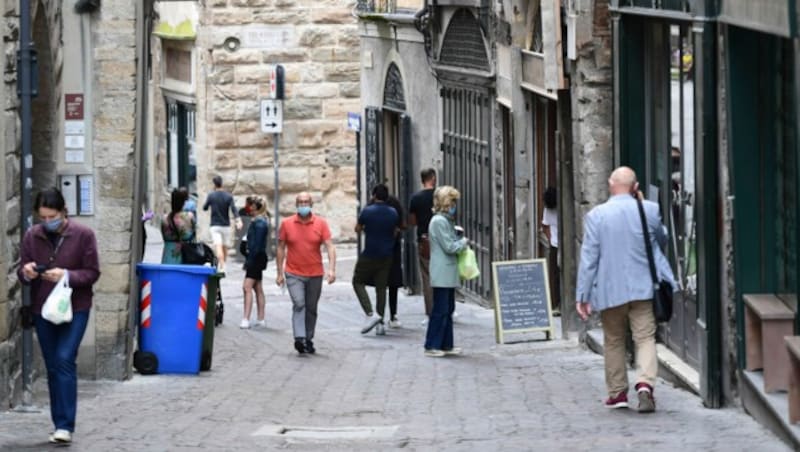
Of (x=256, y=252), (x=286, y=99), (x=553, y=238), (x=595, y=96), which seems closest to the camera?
(x=595, y=96)

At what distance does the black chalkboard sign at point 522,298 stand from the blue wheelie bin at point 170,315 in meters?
3.75

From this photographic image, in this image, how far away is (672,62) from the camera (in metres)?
13.8

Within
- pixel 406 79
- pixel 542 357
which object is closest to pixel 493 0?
pixel 406 79

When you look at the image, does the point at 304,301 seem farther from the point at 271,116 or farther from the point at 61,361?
the point at 271,116

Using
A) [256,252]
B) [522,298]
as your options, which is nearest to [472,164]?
[256,252]

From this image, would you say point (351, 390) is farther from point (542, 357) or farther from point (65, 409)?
point (65, 409)

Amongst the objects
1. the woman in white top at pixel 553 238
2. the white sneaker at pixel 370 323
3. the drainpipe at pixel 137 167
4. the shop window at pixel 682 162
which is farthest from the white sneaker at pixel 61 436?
the white sneaker at pixel 370 323

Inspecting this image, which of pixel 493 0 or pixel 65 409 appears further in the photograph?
pixel 493 0

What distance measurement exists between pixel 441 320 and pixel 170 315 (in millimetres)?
3113

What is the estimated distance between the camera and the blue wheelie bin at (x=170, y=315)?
15.0 m

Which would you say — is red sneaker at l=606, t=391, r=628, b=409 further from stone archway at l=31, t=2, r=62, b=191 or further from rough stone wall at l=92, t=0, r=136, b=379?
stone archway at l=31, t=2, r=62, b=191

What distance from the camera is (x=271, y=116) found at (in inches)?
1229

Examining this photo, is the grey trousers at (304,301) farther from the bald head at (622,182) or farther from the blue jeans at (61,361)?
the blue jeans at (61,361)

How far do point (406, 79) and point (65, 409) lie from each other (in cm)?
1728
